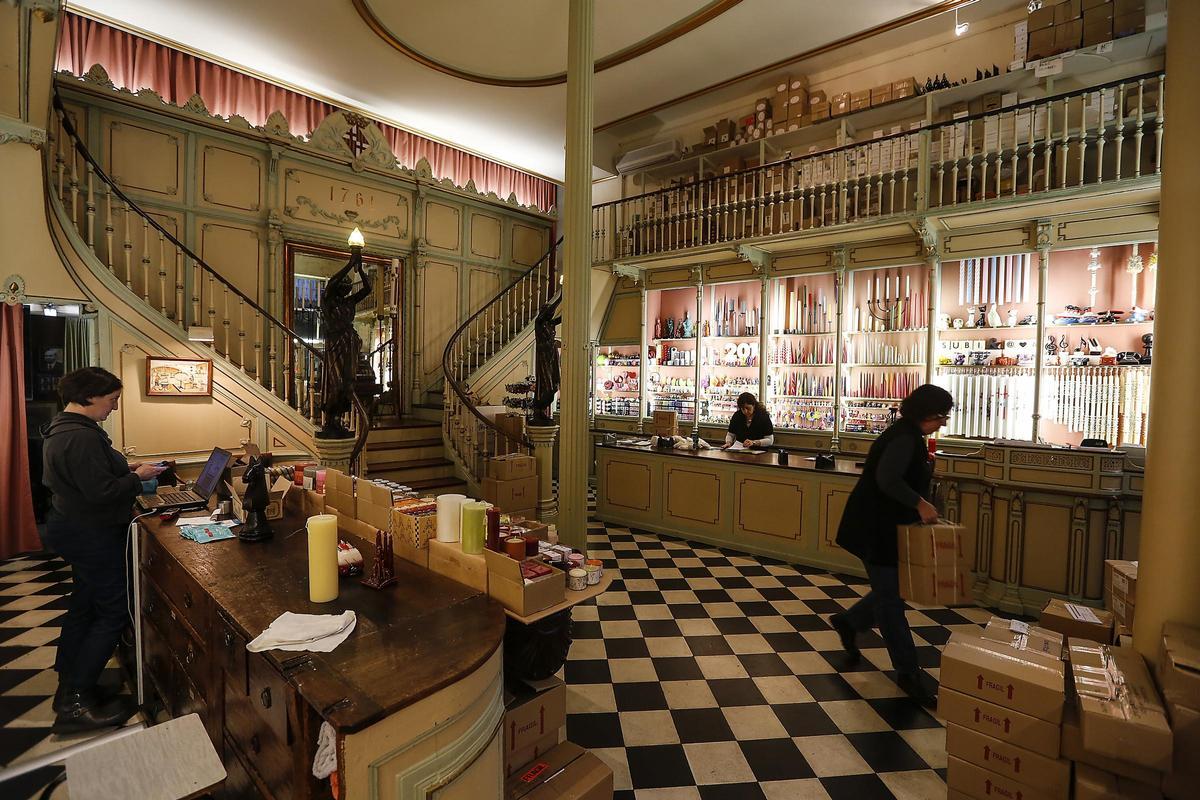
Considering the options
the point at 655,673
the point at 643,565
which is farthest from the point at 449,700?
the point at 643,565

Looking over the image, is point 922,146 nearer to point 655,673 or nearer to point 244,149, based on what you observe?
point 655,673

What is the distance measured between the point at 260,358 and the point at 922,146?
747 cm

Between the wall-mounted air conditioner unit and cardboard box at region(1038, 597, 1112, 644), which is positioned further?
the wall-mounted air conditioner unit

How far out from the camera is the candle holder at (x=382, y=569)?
5.93 feet

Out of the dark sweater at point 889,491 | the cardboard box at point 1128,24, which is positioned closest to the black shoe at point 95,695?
the dark sweater at point 889,491

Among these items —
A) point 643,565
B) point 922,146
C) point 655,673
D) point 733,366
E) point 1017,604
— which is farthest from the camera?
point 733,366

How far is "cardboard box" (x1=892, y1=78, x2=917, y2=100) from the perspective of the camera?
6023mm

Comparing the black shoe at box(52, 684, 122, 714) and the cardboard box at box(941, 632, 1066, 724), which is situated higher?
the cardboard box at box(941, 632, 1066, 724)

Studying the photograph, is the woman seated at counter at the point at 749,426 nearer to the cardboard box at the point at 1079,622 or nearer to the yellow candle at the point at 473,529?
the cardboard box at the point at 1079,622

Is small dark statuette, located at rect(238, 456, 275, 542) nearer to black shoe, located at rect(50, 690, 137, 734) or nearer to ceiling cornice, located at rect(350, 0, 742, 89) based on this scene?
black shoe, located at rect(50, 690, 137, 734)

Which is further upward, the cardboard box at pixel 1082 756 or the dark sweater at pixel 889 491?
the dark sweater at pixel 889 491

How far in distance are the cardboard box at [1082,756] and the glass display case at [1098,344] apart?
4.09 metres

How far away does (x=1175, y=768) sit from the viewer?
1599 mm

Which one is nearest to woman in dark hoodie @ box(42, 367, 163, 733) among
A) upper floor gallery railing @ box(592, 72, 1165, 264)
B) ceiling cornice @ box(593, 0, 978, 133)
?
upper floor gallery railing @ box(592, 72, 1165, 264)
